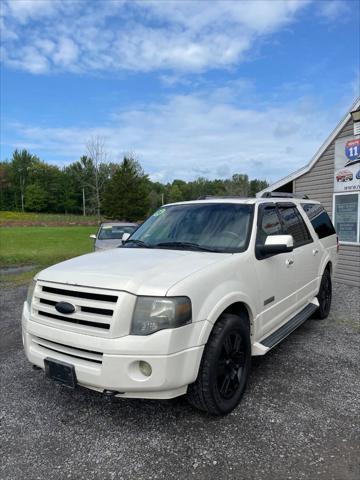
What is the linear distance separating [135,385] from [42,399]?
1376mm

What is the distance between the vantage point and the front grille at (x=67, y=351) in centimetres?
260

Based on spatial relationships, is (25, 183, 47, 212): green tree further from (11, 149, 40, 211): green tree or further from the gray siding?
the gray siding

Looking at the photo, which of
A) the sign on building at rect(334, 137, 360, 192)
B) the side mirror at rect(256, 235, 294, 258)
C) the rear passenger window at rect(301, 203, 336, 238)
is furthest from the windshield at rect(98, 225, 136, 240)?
the side mirror at rect(256, 235, 294, 258)

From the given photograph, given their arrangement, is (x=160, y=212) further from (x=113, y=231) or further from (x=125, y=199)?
(x=125, y=199)

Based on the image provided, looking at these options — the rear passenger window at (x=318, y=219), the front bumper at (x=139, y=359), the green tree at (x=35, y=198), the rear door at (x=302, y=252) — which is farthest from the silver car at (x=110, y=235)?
the green tree at (x=35, y=198)

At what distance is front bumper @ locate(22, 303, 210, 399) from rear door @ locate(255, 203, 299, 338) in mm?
1086

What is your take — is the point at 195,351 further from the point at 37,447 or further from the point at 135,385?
the point at 37,447

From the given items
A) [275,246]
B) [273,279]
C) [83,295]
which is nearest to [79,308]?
[83,295]

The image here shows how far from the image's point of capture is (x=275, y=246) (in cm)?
343

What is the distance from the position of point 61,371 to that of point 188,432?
110 cm

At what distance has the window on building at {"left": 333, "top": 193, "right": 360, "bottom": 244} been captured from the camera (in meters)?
8.28

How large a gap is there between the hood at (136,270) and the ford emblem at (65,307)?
17cm

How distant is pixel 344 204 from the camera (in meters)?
8.59

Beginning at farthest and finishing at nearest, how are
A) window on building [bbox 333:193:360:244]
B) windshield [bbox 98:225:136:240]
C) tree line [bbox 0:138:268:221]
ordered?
1. tree line [bbox 0:138:268:221]
2. windshield [bbox 98:225:136:240]
3. window on building [bbox 333:193:360:244]
